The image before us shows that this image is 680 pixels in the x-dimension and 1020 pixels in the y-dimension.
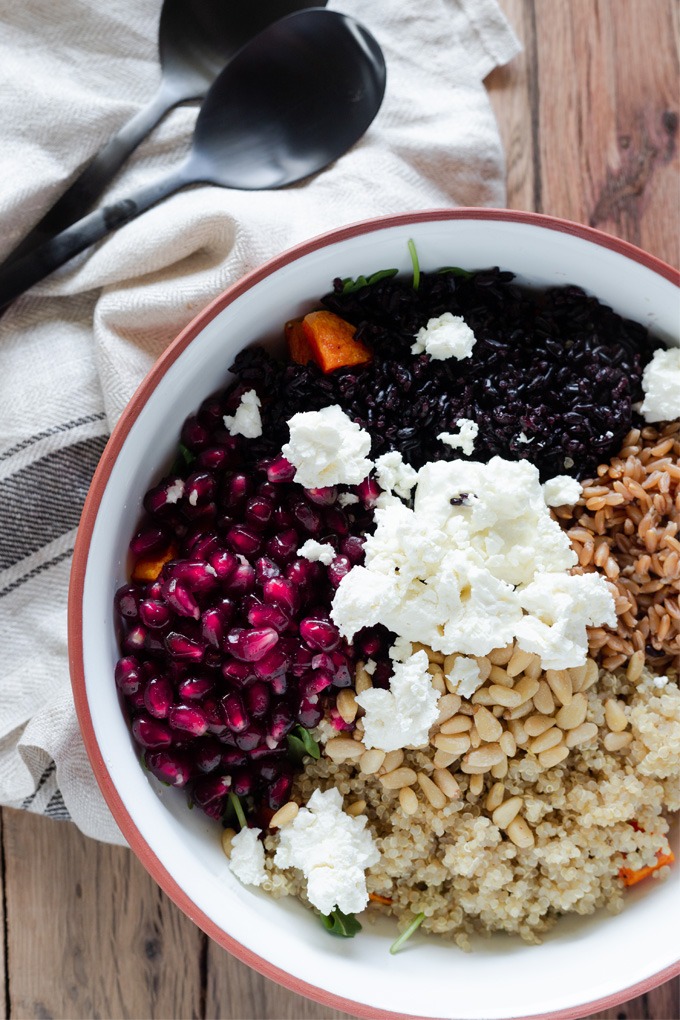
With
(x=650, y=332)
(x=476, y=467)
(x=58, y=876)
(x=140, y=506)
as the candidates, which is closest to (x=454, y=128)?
(x=650, y=332)

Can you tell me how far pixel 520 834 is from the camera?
1.82m

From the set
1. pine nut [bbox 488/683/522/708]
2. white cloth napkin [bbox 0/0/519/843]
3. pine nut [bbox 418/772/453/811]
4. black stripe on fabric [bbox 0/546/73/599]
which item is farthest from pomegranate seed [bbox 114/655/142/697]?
pine nut [bbox 488/683/522/708]

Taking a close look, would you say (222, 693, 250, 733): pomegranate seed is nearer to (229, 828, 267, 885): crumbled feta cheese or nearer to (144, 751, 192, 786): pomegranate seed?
(144, 751, 192, 786): pomegranate seed

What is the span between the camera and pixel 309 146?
2.07 metres

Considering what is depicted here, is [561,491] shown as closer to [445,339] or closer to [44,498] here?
[445,339]

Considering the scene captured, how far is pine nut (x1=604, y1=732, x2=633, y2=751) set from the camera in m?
1.86

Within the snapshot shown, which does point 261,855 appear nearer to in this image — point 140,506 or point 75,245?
point 140,506

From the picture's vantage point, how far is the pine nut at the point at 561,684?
182 cm

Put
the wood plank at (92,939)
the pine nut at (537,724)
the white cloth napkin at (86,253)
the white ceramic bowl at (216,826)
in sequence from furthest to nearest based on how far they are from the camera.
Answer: the wood plank at (92,939)
the white cloth napkin at (86,253)
the pine nut at (537,724)
the white ceramic bowl at (216,826)

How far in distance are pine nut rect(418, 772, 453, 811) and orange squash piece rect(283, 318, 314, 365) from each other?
89 cm

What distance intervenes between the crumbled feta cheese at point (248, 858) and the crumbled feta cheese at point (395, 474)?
75cm

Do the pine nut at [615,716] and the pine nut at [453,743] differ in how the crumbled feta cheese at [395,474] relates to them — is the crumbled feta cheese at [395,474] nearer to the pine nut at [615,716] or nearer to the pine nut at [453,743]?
the pine nut at [453,743]

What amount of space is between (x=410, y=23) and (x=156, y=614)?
4.99 ft

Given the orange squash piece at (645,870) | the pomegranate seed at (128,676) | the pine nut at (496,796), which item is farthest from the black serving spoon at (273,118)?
the orange squash piece at (645,870)
